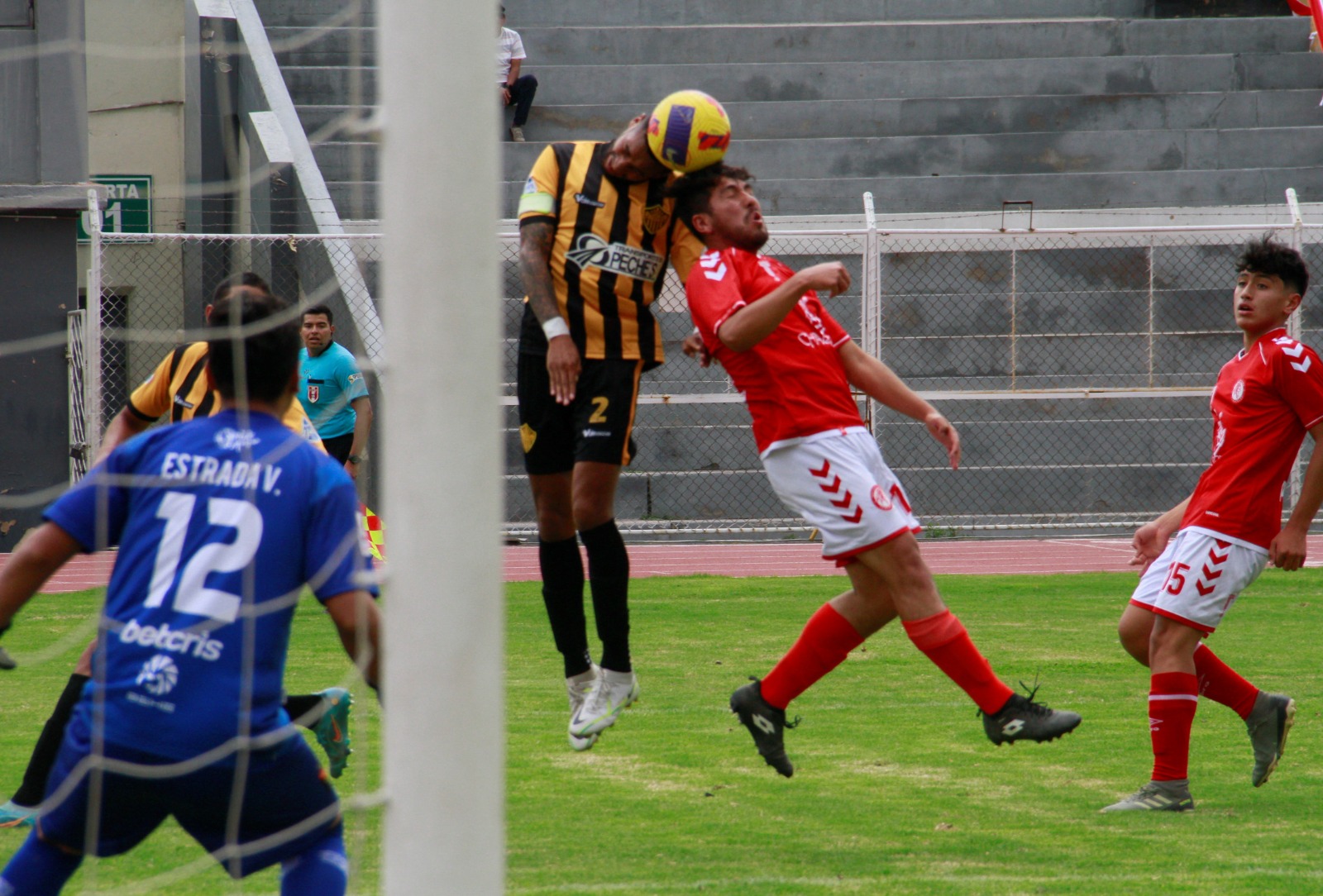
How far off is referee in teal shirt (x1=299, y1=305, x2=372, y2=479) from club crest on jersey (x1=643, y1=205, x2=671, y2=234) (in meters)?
4.82

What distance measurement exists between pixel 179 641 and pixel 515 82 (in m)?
14.4

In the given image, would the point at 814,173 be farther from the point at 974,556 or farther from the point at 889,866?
the point at 889,866

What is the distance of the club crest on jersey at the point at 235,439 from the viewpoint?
2881 mm

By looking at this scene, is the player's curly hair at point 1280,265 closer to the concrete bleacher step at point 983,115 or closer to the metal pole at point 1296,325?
the metal pole at point 1296,325

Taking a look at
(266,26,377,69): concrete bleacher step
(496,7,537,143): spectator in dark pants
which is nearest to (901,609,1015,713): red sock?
(496,7,537,143): spectator in dark pants

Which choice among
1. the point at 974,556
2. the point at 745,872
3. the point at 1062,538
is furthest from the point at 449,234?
the point at 1062,538

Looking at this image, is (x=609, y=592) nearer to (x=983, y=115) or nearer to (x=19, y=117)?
(x=19, y=117)

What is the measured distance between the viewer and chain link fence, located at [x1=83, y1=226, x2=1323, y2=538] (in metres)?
14.1

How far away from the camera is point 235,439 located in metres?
2.90

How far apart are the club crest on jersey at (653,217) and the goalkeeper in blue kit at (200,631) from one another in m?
2.40

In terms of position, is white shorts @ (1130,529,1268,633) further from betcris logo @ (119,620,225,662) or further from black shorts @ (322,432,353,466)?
black shorts @ (322,432,353,466)

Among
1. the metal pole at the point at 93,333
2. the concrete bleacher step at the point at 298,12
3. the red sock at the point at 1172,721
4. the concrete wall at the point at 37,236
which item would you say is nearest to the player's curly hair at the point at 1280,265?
the red sock at the point at 1172,721

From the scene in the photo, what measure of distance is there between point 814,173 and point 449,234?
1497 cm

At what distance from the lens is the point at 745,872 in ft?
12.8
